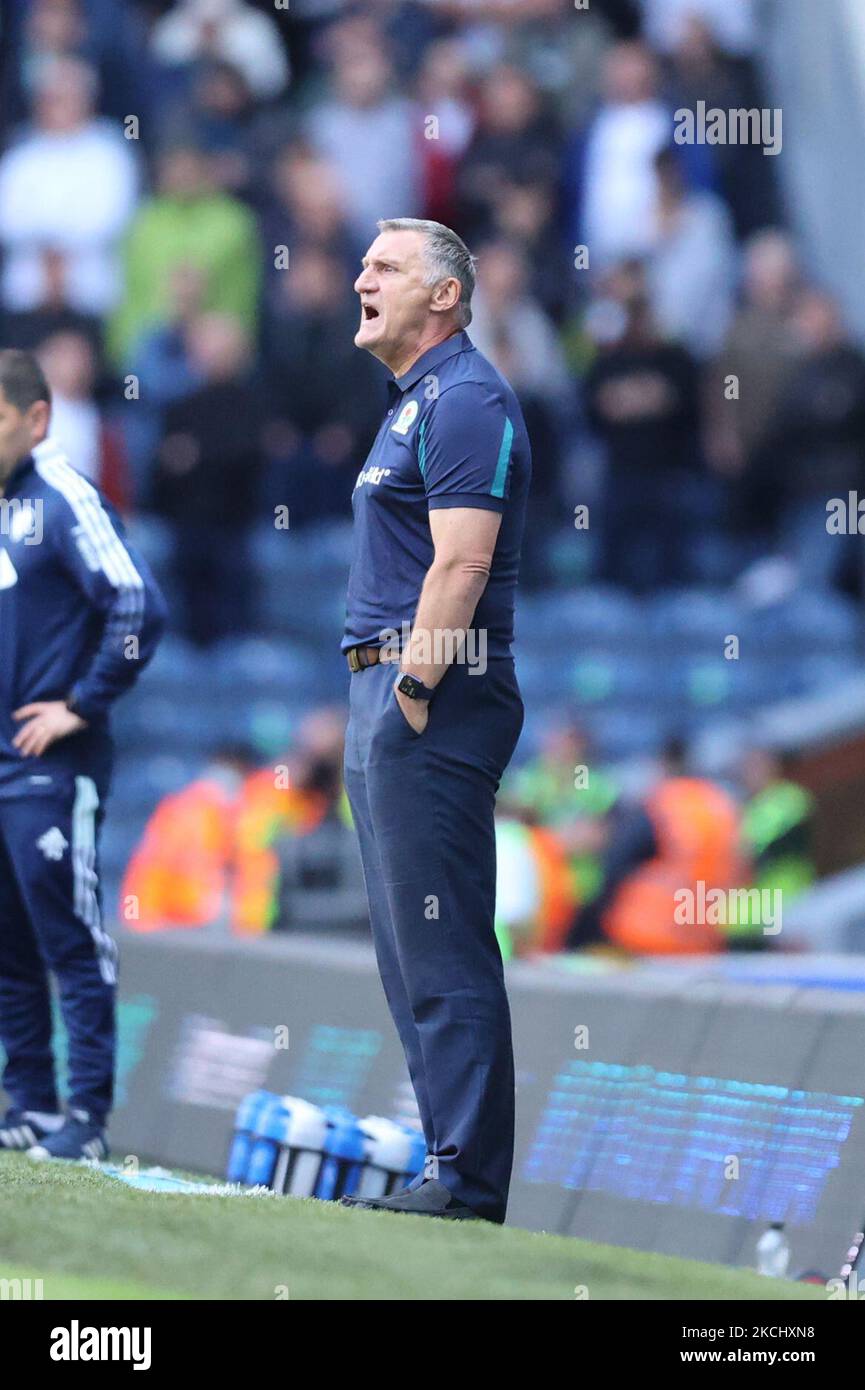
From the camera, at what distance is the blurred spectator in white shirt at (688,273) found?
571 inches

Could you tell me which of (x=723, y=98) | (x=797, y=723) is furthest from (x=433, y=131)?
(x=797, y=723)

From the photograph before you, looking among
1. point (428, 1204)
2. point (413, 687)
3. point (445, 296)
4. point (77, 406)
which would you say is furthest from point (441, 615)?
point (77, 406)

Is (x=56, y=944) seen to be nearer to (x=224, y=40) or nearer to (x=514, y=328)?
(x=514, y=328)

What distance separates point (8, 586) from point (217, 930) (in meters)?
2.97

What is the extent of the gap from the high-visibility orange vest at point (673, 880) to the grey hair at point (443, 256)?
→ 638 centimetres

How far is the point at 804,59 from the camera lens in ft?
54.0

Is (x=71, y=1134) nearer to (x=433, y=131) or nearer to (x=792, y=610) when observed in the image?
(x=792, y=610)

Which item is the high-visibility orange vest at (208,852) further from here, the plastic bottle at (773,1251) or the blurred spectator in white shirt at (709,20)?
the blurred spectator in white shirt at (709,20)

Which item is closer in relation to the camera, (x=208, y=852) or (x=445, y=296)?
(x=445, y=296)

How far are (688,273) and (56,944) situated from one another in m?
8.87

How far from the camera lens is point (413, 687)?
524 centimetres

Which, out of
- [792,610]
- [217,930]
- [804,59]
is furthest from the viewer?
[804,59]

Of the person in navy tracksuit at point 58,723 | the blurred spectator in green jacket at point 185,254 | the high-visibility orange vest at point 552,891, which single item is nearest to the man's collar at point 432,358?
the person in navy tracksuit at point 58,723

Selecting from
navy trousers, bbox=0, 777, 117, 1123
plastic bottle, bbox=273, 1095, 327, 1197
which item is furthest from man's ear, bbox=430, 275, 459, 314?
plastic bottle, bbox=273, 1095, 327, 1197
